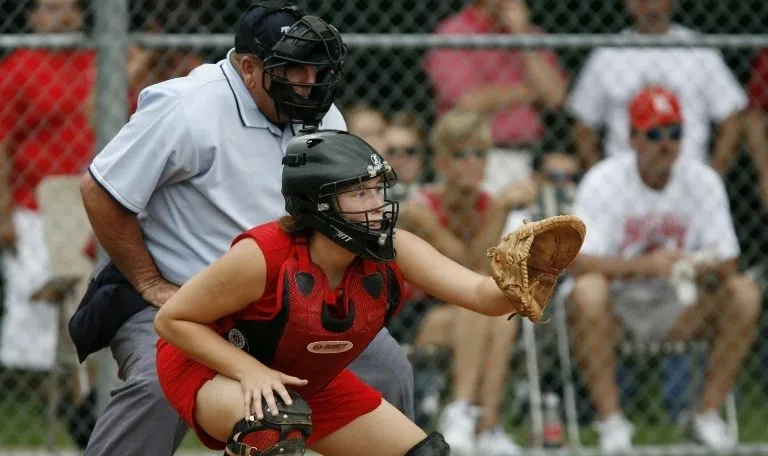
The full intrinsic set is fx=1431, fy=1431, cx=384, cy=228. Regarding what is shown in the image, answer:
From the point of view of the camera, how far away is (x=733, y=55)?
7.79 meters

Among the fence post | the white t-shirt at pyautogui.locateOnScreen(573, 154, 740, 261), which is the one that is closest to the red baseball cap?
the white t-shirt at pyautogui.locateOnScreen(573, 154, 740, 261)

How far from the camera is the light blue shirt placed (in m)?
4.02

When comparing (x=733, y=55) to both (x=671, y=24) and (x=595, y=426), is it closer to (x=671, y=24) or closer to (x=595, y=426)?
(x=671, y=24)

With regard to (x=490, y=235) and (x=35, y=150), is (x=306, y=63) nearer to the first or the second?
(x=490, y=235)

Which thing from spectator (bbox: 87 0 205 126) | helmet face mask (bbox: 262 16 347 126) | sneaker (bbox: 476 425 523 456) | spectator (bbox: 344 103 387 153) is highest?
helmet face mask (bbox: 262 16 347 126)

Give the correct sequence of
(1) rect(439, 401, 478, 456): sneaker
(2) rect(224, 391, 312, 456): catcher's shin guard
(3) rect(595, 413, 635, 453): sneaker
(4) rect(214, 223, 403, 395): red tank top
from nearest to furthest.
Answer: (2) rect(224, 391, 312, 456): catcher's shin guard < (4) rect(214, 223, 403, 395): red tank top < (1) rect(439, 401, 478, 456): sneaker < (3) rect(595, 413, 635, 453): sneaker

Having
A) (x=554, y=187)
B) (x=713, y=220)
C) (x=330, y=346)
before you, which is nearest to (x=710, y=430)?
(x=713, y=220)

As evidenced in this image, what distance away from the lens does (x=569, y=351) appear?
6566 mm

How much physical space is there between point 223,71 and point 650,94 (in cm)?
277

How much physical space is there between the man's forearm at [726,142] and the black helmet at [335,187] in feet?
12.4

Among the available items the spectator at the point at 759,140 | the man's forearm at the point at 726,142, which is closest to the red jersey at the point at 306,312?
the man's forearm at the point at 726,142

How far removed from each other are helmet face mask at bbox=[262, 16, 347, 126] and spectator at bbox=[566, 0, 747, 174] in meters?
3.10

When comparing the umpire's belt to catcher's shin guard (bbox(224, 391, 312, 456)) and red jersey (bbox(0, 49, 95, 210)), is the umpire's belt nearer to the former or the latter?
catcher's shin guard (bbox(224, 391, 312, 456))

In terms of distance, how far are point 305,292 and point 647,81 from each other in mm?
3603
